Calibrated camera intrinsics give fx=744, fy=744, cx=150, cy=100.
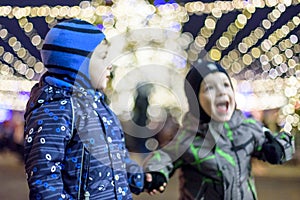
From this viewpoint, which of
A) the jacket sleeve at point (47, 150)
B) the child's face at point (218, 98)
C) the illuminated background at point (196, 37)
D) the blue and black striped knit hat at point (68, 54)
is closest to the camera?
the jacket sleeve at point (47, 150)

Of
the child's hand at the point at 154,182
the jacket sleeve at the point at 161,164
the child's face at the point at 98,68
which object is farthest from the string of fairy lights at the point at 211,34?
the child's face at the point at 98,68

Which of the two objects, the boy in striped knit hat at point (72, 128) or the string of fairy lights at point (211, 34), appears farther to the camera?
the string of fairy lights at point (211, 34)

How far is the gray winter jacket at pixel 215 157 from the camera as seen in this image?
3.87 metres

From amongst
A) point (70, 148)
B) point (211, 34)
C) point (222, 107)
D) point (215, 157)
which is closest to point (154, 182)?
point (215, 157)

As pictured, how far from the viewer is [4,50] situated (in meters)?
15.4

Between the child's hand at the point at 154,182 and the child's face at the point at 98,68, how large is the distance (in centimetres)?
70

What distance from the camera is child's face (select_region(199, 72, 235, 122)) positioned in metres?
3.95

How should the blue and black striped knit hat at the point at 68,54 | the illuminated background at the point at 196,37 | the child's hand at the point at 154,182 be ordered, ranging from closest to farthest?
the blue and black striped knit hat at the point at 68,54
the child's hand at the point at 154,182
the illuminated background at the point at 196,37

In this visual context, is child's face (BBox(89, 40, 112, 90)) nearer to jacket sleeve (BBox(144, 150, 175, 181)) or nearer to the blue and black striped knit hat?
the blue and black striped knit hat

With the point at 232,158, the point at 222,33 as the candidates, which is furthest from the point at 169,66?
the point at 222,33

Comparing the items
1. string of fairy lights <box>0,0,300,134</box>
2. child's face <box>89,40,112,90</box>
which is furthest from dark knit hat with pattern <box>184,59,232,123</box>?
string of fairy lights <box>0,0,300,134</box>

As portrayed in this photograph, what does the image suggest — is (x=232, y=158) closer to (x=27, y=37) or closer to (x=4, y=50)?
(x=27, y=37)

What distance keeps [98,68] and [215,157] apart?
3.53 ft

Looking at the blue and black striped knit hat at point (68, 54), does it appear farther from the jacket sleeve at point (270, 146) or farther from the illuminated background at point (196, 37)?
the illuminated background at point (196, 37)
